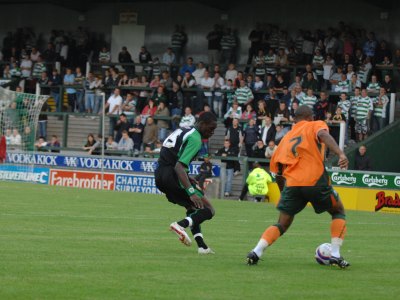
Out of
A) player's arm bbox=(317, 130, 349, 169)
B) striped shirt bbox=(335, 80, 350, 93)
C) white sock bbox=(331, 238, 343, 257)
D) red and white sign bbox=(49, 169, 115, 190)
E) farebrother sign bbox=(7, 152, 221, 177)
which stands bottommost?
red and white sign bbox=(49, 169, 115, 190)

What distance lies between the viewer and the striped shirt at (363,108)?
1260 inches

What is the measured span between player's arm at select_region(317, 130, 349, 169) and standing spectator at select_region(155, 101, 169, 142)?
2427 cm

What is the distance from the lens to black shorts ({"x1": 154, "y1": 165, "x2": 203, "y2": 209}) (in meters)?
12.6

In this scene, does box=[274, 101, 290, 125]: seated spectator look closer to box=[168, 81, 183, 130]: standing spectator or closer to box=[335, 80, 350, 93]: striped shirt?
box=[335, 80, 350, 93]: striped shirt

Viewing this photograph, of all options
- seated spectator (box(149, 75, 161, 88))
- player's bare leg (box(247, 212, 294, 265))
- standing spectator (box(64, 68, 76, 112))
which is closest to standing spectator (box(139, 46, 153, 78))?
seated spectator (box(149, 75, 161, 88))

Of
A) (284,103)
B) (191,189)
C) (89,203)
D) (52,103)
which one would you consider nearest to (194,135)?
(191,189)

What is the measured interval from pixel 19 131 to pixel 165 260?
2395 centimetres

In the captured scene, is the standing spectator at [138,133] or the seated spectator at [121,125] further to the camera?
the seated spectator at [121,125]

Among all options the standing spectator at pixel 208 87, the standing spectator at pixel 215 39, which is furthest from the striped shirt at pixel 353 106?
the standing spectator at pixel 215 39

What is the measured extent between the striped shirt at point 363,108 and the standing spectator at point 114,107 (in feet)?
30.6

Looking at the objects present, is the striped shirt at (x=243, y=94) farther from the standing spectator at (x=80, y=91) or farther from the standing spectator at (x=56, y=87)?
the standing spectator at (x=56, y=87)

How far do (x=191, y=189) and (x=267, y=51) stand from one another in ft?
86.8

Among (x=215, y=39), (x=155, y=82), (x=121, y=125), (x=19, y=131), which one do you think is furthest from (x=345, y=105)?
(x=19, y=131)

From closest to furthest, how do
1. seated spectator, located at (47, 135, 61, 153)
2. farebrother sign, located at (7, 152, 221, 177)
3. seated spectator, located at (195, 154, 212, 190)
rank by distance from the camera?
seated spectator, located at (195, 154, 212, 190) → farebrother sign, located at (7, 152, 221, 177) → seated spectator, located at (47, 135, 61, 153)
